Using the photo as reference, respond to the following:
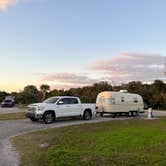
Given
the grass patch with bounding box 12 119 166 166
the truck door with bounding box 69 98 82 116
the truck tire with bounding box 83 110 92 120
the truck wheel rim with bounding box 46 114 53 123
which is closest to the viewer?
the grass patch with bounding box 12 119 166 166

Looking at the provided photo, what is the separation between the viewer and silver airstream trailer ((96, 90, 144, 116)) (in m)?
36.2

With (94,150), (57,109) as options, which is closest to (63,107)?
(57,109)

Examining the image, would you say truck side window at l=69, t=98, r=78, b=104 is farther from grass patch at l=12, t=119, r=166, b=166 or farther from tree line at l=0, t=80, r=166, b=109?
tree line at l=0, t=80, r=166, b=109

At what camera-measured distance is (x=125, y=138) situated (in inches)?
638

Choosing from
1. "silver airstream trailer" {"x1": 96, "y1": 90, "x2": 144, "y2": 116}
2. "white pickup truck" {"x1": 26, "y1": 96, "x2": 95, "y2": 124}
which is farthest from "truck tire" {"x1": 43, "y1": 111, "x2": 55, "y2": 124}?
"silver airstream trailer" {"x1": 96, "y1": 90, "x2": 144, "y2": 116}

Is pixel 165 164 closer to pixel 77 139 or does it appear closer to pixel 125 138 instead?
pixel 125 138

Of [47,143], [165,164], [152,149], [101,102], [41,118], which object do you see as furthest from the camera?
[101,102]

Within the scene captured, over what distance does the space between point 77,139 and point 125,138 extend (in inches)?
85.0

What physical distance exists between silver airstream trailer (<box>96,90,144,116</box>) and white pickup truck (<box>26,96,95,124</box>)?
15.9ft

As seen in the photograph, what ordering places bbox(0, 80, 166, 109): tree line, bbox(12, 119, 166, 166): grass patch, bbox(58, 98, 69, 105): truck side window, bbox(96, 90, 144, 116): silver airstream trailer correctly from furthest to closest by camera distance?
bbox(0, 80, 166, 109): tree line, bbox(96, 90, 144, 116): silver airstream trailer, bbox(58, 98, 69, 105): truck side window, bbox(12, 119, 166, 166): grass patch

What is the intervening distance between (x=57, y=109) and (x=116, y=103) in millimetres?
9441

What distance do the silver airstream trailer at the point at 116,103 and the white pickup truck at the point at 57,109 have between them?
A: 15.9ft

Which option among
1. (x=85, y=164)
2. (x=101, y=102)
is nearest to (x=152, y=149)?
(x=85, y=164)

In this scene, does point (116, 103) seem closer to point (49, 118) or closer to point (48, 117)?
point (49, 118)
